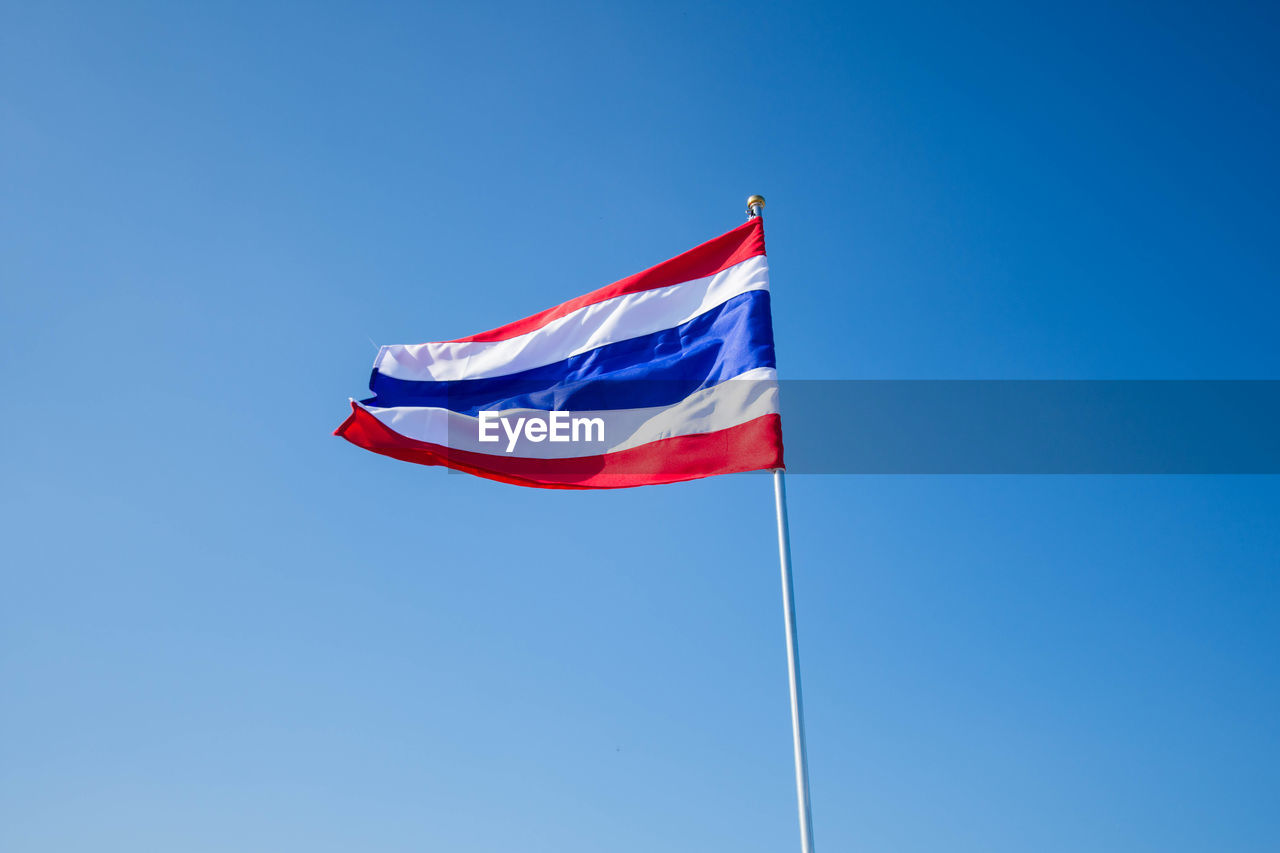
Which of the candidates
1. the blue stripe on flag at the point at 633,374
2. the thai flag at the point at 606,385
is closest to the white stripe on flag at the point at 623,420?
the thai flag at the point at 606,385

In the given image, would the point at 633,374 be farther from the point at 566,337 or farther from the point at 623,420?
the point at 566,337

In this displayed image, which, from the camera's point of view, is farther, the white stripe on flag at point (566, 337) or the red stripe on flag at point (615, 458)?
the white stripe on flag at point (566, 337)

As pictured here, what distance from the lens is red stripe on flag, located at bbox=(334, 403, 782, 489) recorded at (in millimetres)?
14164

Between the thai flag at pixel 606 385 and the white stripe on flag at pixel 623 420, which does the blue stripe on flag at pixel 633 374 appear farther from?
the white stripe on flag at pixel 623 420

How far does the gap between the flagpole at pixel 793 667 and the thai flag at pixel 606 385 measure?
3.69 ft

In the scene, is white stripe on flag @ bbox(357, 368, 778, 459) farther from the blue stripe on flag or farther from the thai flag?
the blue stripe on flag

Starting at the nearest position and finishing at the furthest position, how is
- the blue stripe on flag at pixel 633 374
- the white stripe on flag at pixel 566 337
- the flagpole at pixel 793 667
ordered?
1. the flagpole at pixel 793 667
2. the blue stripe on flag at pixel 633 374
3. the white stripe on flag at pixel 566 337

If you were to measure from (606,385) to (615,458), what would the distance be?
4.27 feet

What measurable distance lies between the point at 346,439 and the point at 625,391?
429cm

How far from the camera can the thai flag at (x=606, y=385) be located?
48.8 ft

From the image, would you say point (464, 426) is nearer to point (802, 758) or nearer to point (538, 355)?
point (538, 355)

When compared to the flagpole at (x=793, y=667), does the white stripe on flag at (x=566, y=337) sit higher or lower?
higher

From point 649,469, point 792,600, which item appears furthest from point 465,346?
point 792,600

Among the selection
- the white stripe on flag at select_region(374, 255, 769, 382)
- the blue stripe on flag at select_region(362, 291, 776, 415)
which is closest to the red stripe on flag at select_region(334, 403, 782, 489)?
the blue stripe on flag at select_region(362, 291, 776, 415)
